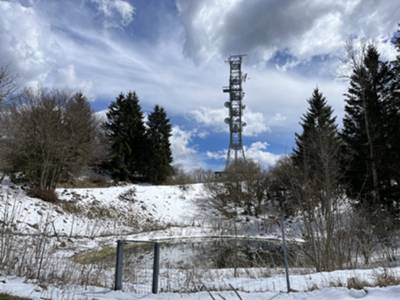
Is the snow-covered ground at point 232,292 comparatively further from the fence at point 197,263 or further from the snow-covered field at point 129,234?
the fence at point 197,263

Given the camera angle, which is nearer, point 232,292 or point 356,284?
point 356,284

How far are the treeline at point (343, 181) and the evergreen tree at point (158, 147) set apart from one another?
27.4ft

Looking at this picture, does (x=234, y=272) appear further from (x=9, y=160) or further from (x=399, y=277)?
(x=9, y=160)

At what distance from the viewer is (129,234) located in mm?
16344

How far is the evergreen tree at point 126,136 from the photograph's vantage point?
98.6 feet

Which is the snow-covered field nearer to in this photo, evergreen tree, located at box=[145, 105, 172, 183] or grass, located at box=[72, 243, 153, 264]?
grass, located at box=[72, 243, 153, 264]

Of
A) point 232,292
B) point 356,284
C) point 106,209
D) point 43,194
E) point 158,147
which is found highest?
point 158,147

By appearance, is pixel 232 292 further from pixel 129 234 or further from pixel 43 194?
pixel 43 194

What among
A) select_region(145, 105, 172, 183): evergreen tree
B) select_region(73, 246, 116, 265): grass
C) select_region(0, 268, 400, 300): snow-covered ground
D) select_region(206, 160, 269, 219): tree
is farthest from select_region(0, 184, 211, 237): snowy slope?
select_region(0, 268, 400, 300): snow-covered ground

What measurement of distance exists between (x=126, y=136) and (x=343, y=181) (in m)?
19.4

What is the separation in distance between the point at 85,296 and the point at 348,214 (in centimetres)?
664

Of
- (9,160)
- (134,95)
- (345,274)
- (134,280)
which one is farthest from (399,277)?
(134,95)

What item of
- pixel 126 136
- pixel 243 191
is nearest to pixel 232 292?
pixel 243 191

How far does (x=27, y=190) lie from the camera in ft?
57.5
